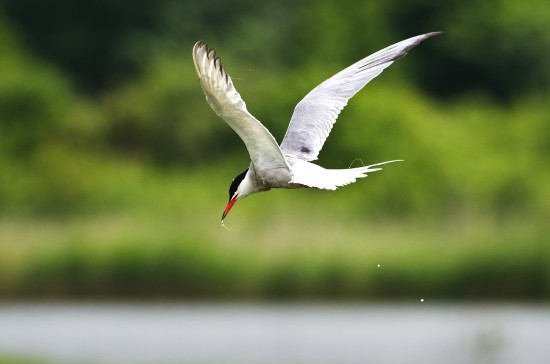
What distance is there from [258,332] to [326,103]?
726 centimetres

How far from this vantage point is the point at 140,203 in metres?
22.3

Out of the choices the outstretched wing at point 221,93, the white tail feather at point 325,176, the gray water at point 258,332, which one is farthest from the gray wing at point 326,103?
the gray water at point 258,332

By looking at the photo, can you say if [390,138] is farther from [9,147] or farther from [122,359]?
[122,359]

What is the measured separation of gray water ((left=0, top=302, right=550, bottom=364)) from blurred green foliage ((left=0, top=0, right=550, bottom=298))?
35 cm

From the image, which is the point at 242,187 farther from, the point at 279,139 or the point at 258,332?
the point at 279,139

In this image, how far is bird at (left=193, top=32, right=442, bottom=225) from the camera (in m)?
7.89

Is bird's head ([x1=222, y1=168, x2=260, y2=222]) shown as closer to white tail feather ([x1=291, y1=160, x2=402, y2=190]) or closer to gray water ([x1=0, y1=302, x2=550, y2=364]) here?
white tail feather ([x1=291, y1=160, x2=402, y2=190])

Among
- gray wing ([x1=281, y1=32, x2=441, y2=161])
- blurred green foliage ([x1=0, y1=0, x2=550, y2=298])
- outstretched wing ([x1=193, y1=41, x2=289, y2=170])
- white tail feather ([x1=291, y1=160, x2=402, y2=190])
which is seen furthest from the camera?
blurred green foliage ([x1=0, y1=0, x2=550, y2=298])

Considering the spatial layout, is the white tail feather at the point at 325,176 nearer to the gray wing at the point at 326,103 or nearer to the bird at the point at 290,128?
the bird at the point at 290,128

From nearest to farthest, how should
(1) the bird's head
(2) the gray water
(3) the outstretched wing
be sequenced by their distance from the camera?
(3) the outstretched wing → (1) the bird's head → (2) the gray water

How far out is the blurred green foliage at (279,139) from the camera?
719 inches

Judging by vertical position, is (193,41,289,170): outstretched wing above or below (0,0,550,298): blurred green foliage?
below

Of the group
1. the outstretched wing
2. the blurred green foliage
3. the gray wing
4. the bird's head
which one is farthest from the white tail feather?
the blurred green foliage

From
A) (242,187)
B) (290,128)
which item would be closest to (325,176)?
(242,187)
